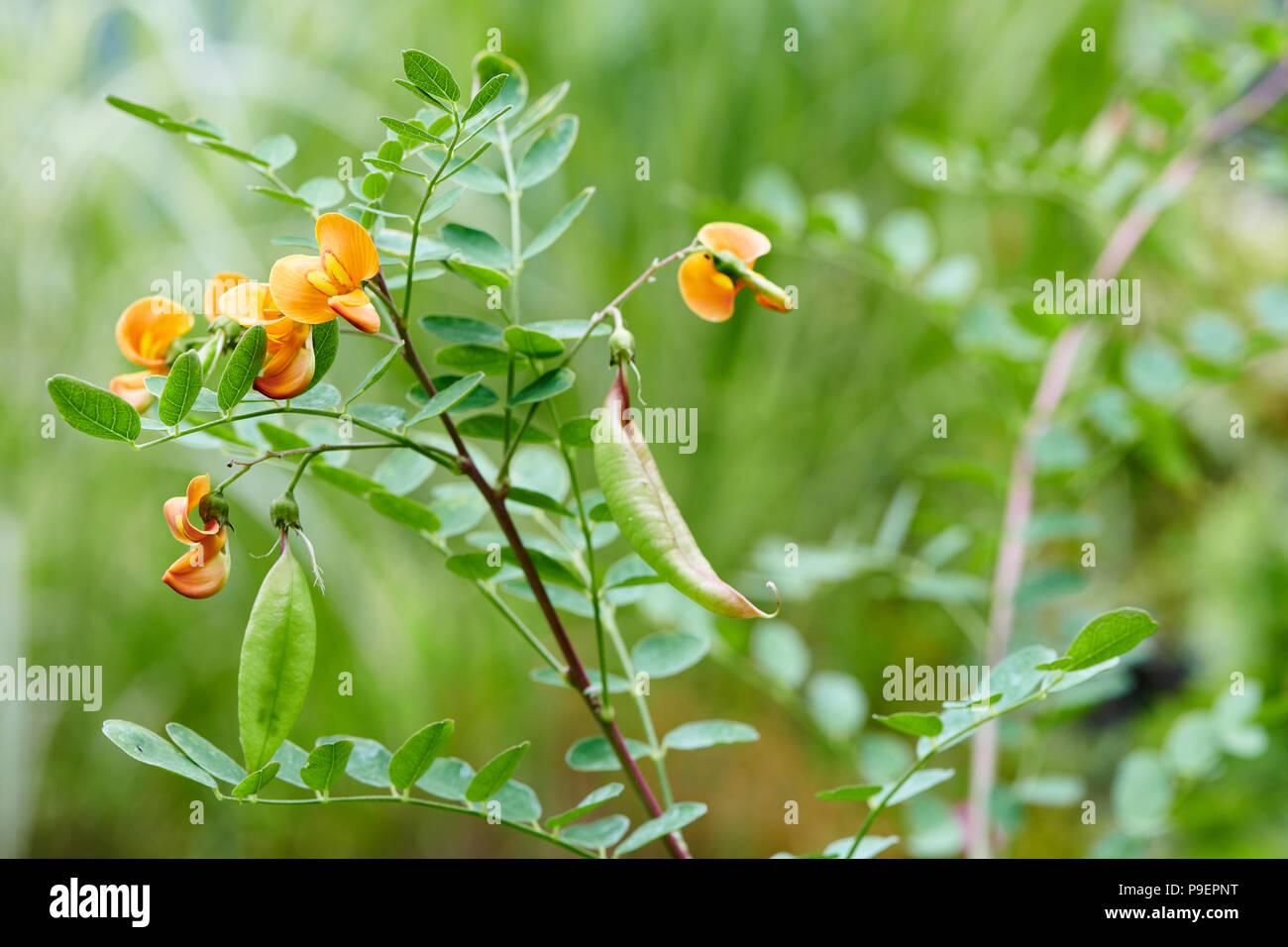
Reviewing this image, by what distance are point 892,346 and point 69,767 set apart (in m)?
1.11

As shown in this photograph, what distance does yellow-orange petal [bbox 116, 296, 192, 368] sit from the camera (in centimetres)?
31

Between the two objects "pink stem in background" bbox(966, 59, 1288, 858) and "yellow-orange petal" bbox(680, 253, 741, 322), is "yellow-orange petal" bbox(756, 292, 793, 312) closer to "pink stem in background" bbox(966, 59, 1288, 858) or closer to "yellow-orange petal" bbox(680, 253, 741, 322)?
"yellow-orange petal" bbox(680, 253, 741, 322)

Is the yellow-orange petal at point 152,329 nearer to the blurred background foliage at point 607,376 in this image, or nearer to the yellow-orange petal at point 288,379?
the yellow-orange petal at point 288,379

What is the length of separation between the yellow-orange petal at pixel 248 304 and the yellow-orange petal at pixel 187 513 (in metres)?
0.04

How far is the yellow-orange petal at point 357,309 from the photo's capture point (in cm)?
26

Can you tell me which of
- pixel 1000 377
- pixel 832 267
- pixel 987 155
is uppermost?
pixel 832 267

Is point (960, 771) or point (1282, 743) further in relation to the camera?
point (960, 771)

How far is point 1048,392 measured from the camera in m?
0.71

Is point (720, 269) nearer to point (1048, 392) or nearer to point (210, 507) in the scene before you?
point (210, 507)

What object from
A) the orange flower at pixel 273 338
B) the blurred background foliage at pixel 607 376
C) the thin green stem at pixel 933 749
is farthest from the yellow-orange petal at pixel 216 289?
the blurred background foliage at pixel 607 376

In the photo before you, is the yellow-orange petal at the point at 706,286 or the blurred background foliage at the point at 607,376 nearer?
the yellow-orange petal at the point at 706,286
